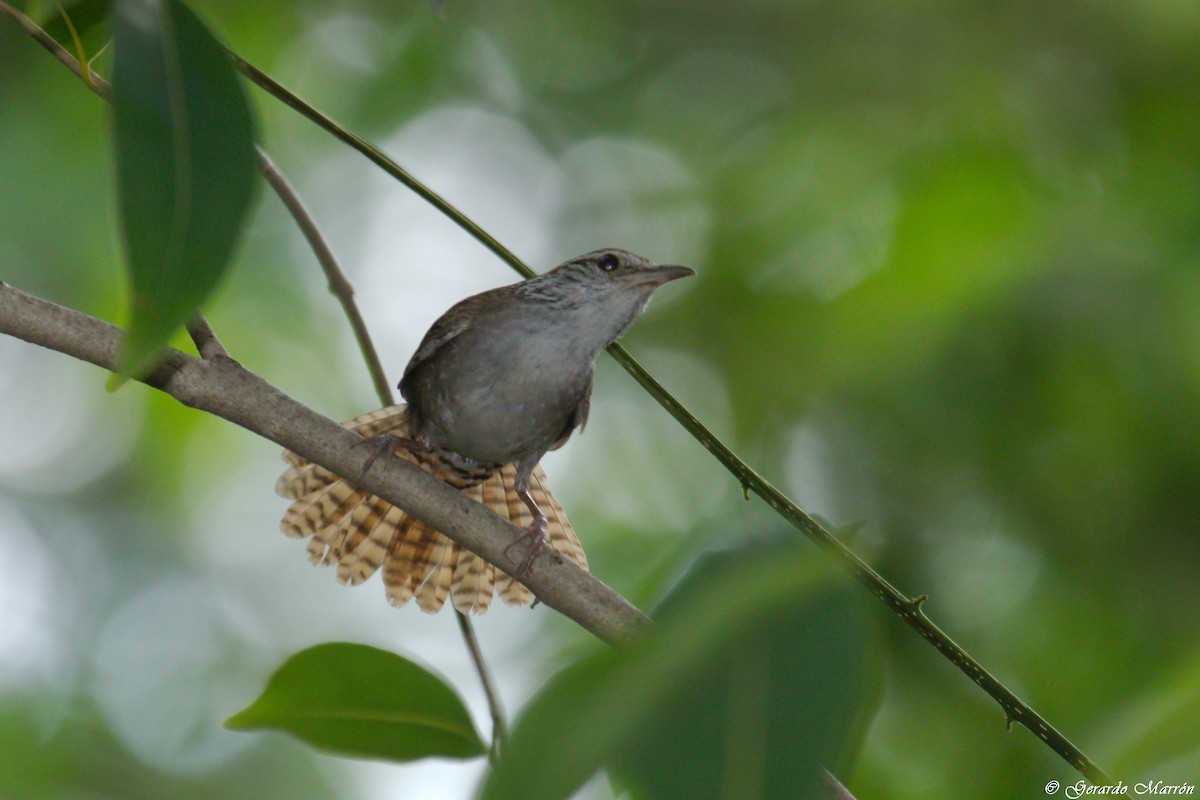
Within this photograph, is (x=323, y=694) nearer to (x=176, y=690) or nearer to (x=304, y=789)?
(x=304, y=789)

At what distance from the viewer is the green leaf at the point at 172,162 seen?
143 cm

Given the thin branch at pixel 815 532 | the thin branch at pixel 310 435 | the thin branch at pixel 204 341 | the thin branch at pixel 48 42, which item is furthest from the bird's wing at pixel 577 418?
the thin branch at pixel 48 42

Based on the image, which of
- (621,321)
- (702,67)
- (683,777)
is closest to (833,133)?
(702,67)

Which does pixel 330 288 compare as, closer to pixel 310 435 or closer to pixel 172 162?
pixel 310 435

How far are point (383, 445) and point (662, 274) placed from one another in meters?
1.71

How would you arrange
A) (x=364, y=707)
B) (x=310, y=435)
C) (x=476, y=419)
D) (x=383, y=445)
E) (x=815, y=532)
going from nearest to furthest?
1. (x=815, y=532)
2. (x=364, y=707)
3. (x=310, y=435)
4. (x=383, y=445)
5. (x=476, y=419)

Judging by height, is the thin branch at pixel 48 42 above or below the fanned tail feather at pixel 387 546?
below

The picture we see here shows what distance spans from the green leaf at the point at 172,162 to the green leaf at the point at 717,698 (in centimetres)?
73

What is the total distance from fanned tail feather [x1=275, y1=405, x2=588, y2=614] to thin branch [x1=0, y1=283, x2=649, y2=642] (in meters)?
1.58

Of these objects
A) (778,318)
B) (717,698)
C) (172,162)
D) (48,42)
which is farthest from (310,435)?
(778,318)

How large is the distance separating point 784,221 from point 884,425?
2.04 m

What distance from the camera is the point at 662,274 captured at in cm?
412

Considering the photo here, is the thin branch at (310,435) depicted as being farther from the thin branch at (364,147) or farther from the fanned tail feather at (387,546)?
the fanned tail feather at (387,546)

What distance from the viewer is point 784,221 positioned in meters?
7.53
